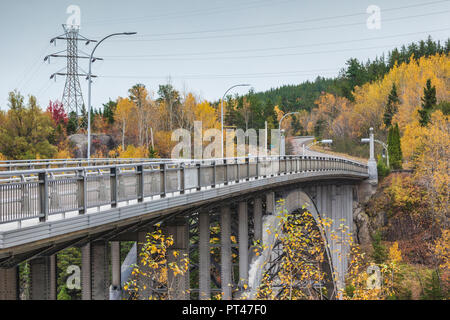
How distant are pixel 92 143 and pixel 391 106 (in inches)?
1885

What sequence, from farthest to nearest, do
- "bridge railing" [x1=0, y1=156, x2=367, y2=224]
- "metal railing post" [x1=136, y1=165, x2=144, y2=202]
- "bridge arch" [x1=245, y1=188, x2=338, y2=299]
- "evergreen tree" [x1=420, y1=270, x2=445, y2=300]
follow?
"evergreen tree" [x1=420, y1=270, x2=445, y2=300]
"bridge arch" [x1=245, y1=188, x2=338, y2=299]
"metal railing post" [x1=136, y1=165, x2=144, y2=202]
"bridge railing" [x1=0, y1=156, x2=367, y2=224]

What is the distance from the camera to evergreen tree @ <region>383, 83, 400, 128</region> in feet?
270

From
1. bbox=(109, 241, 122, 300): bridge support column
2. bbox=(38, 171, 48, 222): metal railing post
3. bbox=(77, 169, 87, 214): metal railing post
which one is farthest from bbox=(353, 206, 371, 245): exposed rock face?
bbox=(38, 171, 48, 222): metal railing post

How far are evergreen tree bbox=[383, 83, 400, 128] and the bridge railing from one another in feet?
226

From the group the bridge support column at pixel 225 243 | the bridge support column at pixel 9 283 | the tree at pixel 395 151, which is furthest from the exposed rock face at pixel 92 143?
the bridge support column at pixel 9 283

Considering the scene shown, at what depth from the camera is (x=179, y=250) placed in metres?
12.7

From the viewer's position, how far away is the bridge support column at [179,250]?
1263cm

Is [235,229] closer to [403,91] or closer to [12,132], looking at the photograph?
[12,132]

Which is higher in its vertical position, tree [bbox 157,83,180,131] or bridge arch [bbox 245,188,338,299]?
tree [bbox 157,83,180,131]

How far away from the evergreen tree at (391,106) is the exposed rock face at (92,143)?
4346 centimetres

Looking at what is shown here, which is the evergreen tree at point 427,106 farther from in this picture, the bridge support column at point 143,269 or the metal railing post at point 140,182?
the metal railing post at point 140,182

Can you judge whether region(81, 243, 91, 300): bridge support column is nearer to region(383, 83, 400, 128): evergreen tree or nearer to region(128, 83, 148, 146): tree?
region(128, 83, 148, 146): tree
